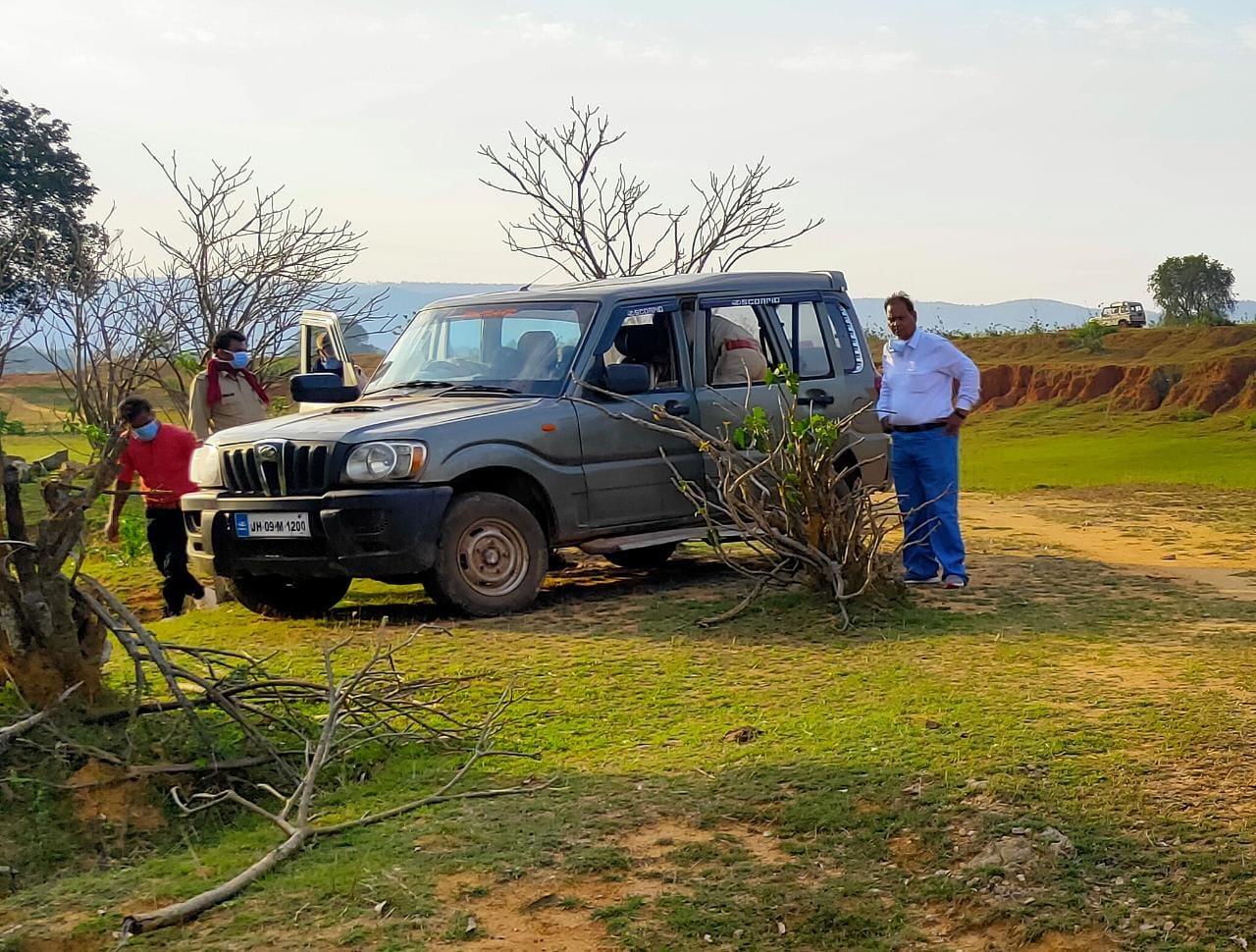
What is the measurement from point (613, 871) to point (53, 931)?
1472 millimetres

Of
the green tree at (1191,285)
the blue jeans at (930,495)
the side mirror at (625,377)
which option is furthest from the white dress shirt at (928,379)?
the green tree at (1191,285)

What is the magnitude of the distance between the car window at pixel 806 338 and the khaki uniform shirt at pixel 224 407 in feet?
11.4

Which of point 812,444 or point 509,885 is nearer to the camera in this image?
point 509,885

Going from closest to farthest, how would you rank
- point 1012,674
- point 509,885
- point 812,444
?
point 509,885 → point 1012,674 → point 812,444

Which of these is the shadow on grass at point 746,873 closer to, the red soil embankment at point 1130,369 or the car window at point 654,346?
the car window at point 654,346

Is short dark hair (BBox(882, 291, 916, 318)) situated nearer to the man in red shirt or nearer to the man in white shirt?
the man in white shirt

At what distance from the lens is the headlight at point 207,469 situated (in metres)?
8.62

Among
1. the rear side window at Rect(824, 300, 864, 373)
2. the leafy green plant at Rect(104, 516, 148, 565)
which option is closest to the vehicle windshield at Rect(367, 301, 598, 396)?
the rear side window at Rect(824, 300, 864, 373)

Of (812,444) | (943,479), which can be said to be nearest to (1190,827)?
(812,444)

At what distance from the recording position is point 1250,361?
1355 inches

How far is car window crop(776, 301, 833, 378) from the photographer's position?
991 centimetres

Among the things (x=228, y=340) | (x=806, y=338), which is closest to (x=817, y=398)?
(x=806, y=338)

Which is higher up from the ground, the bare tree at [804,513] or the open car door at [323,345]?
the open car door at [323,345]

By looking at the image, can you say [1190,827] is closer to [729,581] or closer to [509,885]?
[509,885]
